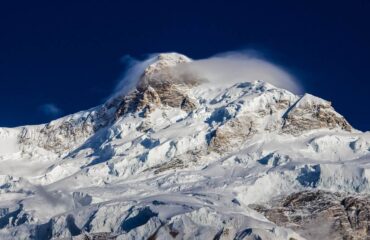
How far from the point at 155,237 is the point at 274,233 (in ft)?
82.6

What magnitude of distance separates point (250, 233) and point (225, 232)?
5.64 meters

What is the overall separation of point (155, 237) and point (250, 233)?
66.3ft

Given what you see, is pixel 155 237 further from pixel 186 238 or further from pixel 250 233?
pixel 250 233

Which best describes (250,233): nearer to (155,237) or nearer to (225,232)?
(225,232)

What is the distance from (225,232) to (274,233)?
33.9 ft

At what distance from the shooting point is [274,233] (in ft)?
653

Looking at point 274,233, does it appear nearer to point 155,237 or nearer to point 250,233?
point 250,233

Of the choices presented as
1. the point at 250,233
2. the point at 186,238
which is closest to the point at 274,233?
the point at 250,233

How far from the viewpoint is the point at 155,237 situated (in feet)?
656

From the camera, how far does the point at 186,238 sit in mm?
198375

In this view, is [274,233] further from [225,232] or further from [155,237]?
[155,237]

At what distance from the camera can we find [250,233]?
197 metres

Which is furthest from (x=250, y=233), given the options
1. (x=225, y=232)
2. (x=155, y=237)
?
(x=155, y=237)

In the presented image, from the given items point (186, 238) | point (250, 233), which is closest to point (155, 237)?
point (186, 238)
